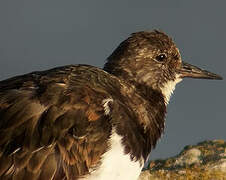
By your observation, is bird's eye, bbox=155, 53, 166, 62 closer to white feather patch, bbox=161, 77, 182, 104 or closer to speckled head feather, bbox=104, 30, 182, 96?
speckled head feather, bbox=104, 30, 182, 96

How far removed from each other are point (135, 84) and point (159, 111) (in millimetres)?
703

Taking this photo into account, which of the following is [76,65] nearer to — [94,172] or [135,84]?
[135,84]

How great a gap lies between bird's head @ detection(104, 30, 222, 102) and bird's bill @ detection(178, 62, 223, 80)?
0.49 feet

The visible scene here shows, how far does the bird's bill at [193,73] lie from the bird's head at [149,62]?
15 cm

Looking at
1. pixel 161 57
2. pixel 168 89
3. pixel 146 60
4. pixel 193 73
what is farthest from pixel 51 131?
pixel 193 73

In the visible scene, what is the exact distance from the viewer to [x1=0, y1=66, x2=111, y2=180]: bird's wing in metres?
8.21

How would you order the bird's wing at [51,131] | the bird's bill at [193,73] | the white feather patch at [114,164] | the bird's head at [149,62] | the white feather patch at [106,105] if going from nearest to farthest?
the bird's wing at [51,131] < the white feather patch at [114,164] < the white feather patch at [106,105] < the bird's head at [149,62] < the bird's bill at [193,73]

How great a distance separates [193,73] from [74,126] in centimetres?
394

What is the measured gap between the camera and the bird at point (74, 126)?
8.27 metres

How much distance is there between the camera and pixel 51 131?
8383 millimetres

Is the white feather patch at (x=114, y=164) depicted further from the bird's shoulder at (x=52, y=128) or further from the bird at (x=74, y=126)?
the bird's shoulder at (x=52, y=128)

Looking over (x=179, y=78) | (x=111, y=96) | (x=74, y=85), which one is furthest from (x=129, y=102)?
(x=179, y=78)

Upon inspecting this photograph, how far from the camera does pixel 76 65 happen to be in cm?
984

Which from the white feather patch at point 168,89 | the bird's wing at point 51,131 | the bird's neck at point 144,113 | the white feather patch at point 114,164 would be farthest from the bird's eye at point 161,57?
the white feather patch at point 114,164
